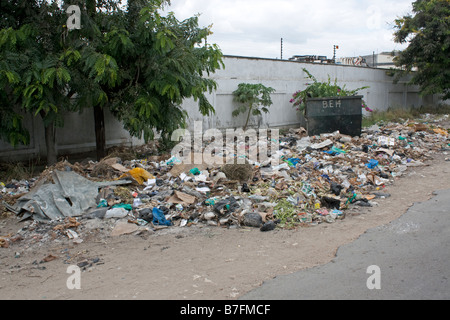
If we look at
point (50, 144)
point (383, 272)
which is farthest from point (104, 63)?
point (383, 272)

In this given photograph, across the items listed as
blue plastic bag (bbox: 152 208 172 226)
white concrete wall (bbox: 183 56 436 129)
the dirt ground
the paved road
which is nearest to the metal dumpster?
white concrete wall (bbox: 183 56 436 129)

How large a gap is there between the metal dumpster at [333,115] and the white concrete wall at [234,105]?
2603 mm

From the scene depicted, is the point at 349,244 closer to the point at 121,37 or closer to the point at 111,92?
the point at 121,37

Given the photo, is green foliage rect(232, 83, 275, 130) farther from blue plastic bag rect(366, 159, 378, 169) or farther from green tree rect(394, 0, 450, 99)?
green tree rect(394, 0, 450, 99)

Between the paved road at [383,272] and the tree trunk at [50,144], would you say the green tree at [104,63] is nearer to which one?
the tree trunk at [50,144]

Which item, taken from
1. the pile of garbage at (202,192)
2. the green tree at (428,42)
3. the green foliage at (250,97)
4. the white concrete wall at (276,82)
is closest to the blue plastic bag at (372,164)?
the pile of garbage at (202,192)

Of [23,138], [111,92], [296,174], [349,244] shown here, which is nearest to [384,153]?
[296,174]

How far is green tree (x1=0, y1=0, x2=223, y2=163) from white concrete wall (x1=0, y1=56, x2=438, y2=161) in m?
1.03

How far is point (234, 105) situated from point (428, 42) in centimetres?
1112

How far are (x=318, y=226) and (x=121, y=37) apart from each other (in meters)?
4.73

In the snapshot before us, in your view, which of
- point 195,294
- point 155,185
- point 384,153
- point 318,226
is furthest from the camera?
point 384,153

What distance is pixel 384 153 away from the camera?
10.1m

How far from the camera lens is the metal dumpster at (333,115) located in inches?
487
